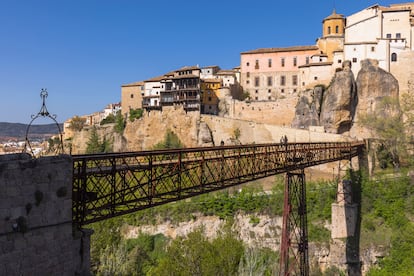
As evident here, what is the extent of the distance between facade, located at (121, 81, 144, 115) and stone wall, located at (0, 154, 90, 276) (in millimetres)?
52225

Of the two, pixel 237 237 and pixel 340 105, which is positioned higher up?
pixel 340 105

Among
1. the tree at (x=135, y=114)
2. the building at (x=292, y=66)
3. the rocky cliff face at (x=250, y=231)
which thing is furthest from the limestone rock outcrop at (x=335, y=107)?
the tree at (x=135, y=114)

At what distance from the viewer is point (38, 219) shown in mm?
6660

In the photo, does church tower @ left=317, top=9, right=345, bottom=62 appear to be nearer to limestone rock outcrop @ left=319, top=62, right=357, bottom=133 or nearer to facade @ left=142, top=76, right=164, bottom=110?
limestone rock outcrop @ left=319, top=62, right=357, bottom=133

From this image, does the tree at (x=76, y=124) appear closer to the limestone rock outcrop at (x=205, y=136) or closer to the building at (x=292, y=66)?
the limestone rock outcrop at (x=205, y=136)

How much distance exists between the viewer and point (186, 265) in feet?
68.3

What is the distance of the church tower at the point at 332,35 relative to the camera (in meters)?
49.8

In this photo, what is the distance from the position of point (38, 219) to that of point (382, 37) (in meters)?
44.4

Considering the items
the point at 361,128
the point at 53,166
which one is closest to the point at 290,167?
the point at 53,166

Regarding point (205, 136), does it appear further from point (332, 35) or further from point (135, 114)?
point (332, 35)

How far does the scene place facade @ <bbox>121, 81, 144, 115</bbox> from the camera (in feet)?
193

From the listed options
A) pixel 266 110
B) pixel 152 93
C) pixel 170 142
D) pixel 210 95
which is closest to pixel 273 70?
pixel 266 110

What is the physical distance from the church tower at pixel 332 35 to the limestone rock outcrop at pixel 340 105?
837 cm

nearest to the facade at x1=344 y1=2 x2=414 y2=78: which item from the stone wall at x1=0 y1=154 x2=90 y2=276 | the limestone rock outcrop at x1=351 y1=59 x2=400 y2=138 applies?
the limestone rock outcrop at x1=351 y1=59 x2=400 y2=138
